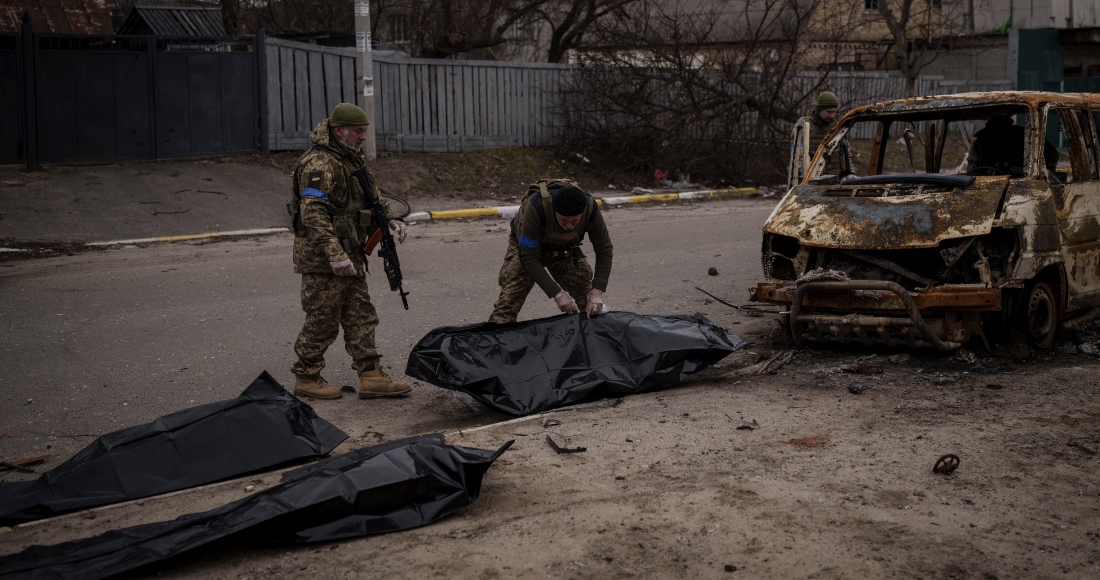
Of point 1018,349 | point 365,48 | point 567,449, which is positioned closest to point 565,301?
point 567,449

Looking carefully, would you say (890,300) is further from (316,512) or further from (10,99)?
(10,99)

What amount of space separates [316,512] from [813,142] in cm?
822

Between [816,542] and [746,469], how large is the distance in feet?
2.73

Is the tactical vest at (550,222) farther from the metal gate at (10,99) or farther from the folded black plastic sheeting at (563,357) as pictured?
the metal gate at (10,99)

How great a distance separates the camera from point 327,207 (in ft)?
19.4

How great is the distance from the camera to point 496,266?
33.9 ft

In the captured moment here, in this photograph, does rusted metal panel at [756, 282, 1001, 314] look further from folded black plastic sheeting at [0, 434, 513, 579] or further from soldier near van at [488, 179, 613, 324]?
folded black plastic sheeting at [0, 434, 513, 579]

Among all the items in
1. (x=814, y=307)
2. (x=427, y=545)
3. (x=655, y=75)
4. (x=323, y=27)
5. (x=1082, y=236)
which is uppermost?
(x=323, y=27)

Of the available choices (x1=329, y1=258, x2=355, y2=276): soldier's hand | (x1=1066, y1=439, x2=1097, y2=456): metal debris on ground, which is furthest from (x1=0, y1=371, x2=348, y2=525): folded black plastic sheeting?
(x1=1066, y1=439, x2=1097, y2=456): metal debris on ground

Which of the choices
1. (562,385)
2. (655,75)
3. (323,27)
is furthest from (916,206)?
(323,27)

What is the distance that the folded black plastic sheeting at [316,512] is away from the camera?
3465 mm

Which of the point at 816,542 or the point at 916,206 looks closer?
the point at 816,542

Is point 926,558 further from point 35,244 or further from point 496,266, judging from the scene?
point 35,244

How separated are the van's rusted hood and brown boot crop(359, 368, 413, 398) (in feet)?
8.65
